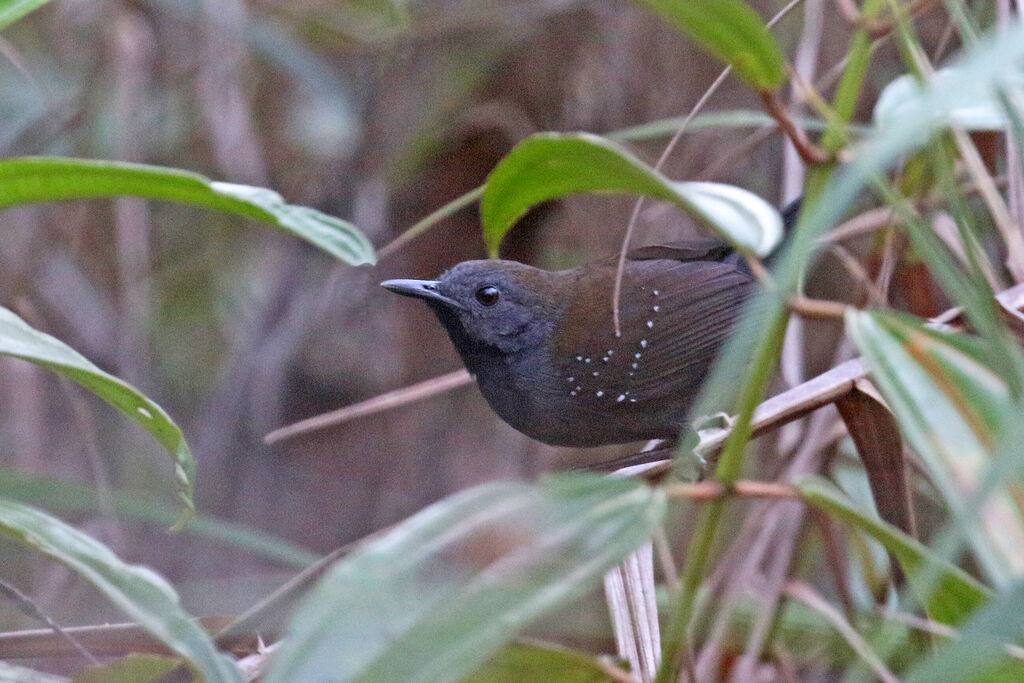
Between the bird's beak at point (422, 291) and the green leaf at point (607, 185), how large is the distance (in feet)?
5.23

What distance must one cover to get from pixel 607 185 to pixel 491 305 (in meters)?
1.92

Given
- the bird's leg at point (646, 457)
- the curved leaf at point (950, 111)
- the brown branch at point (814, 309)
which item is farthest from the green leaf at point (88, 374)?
the bird's leg at point (646, 457)

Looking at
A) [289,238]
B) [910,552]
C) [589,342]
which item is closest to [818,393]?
[910,552]

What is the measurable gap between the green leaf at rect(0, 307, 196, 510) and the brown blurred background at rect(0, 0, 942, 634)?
249 cm

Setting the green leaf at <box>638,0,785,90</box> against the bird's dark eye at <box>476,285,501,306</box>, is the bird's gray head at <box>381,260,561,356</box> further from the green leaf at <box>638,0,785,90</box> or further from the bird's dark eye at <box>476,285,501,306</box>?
the green leaf at <box>638,0,785,90</box>

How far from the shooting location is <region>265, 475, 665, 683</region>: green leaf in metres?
0.87

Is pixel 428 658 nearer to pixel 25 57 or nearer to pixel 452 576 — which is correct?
pixel 452 576

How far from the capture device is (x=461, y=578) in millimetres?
976

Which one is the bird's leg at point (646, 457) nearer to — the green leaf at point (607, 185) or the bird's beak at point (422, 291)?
the bird's beak at point (422, 291)

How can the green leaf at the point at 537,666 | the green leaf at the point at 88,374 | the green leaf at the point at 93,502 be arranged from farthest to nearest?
the green leaf at the point at 93,502, the green leaf at the point at 88,374, the green leaf at the point at 537,666

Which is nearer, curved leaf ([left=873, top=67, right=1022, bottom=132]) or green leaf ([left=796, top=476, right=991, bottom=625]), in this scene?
green leaf ([left=796, top=476, right=991, bottom=625])

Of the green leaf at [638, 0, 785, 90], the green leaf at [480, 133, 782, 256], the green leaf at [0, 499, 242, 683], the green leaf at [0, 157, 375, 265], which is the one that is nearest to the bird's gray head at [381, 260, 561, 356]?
the green leaf at [0, 157, 375, 265]

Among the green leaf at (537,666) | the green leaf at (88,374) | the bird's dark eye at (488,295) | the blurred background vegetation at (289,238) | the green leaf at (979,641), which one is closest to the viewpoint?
the green leaf at (979,641)

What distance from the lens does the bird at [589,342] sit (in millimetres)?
3045
